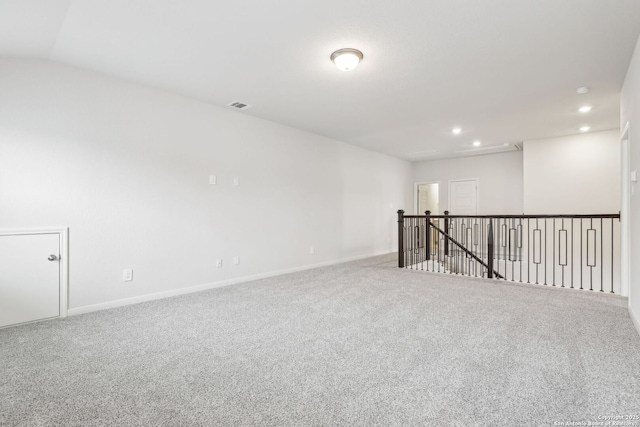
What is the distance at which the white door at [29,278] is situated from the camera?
2.86 metres

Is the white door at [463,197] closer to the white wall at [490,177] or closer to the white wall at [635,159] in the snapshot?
the white wall at [490,177]

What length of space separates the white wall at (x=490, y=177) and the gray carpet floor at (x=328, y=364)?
448 centimetres

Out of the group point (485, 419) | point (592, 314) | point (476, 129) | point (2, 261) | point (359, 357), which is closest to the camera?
point (485, 419)

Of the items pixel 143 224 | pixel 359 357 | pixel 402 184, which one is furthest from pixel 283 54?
pixel 402 184

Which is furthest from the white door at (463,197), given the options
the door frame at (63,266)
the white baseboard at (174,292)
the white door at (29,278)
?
the white door at (29,278)

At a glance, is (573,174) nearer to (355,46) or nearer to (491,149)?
(491,149)

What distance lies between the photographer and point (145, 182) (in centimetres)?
372

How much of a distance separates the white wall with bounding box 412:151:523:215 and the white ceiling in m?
3.04

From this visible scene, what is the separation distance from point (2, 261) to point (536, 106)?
6524 millimetres

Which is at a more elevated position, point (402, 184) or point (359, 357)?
point (402, 184)

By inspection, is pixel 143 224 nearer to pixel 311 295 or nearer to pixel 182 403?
pixel 311 295

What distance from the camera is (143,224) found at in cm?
370

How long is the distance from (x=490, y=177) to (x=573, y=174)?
6.79 ft

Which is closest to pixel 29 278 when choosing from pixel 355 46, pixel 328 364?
pixel 328 364
